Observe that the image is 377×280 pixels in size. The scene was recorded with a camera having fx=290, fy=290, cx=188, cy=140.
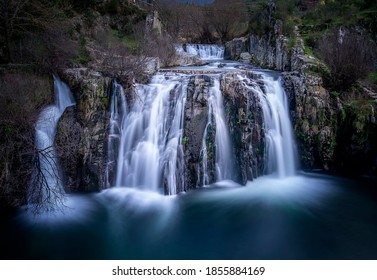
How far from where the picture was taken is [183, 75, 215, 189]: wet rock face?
33.0ft

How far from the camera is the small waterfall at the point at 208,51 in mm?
22188

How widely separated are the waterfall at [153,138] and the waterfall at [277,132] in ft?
9.92

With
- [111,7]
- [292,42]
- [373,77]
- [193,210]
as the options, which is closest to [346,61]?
[373,77]

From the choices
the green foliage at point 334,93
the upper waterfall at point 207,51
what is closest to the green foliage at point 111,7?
the upper waterfall at point 207,51

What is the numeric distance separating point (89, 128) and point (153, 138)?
2.22m

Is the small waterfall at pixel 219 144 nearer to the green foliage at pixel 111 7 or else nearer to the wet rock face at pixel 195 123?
the wet rock face at pixel 195 123

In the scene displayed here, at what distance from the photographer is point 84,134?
9898mm

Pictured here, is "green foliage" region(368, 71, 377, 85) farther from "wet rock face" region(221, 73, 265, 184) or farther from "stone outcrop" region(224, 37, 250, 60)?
"stone outcrop" region(224, 37, 250, 60)

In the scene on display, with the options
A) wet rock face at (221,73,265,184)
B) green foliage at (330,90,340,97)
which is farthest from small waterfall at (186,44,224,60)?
green foliage at (330,90,340,97)

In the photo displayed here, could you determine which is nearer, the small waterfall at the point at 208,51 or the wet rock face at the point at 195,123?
the wet rock face at the point at 195,123

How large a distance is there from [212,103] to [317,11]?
12.9m

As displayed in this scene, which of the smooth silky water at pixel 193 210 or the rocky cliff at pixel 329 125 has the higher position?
the rocky cliff at pixel 329 125

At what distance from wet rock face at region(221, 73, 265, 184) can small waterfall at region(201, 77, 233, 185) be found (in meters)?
0.22
